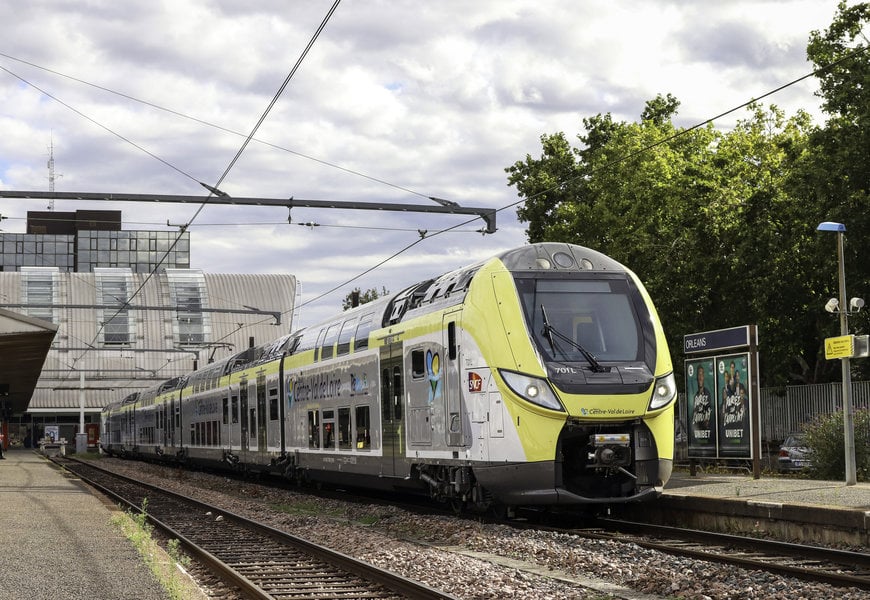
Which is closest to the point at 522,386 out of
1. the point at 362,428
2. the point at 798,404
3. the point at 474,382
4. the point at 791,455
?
the point at 474,382

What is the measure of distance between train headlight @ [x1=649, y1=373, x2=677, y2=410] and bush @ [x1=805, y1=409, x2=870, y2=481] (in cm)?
762

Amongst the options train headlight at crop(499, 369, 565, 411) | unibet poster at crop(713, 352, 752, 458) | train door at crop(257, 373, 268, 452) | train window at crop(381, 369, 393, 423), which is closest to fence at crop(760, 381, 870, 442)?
unibet poster at crop(713, 352, 752, 458)

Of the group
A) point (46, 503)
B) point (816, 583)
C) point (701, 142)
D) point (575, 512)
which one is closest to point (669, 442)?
point (575, 512)

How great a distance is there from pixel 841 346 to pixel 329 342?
9.64 metres

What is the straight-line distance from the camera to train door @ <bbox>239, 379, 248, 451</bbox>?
3084 centimetres

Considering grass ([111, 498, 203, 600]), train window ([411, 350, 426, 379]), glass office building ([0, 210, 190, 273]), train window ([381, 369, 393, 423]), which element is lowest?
grass ([111, 498, 203, 600])

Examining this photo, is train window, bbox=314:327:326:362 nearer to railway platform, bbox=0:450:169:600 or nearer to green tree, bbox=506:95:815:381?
railway platform, bbox=0:450:169:600

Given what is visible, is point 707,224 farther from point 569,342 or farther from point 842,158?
point 569,342

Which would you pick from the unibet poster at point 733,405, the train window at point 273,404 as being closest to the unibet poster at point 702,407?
the unibet poster at point 733,405

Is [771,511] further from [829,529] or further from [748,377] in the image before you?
[748,377]

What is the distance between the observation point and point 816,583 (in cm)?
1035

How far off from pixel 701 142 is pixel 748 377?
22.9 metres

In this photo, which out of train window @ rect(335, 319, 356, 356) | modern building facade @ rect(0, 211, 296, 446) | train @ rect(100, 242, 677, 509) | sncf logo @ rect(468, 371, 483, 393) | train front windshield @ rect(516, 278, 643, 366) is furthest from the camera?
modern building facade @ rect(0, 211, 296, 446)

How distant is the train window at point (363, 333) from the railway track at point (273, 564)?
12.2ft
